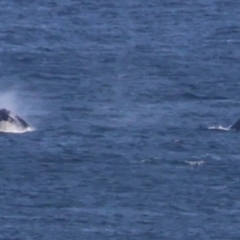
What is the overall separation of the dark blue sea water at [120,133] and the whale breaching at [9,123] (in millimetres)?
517

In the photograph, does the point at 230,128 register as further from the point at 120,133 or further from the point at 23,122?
the point at 23,122

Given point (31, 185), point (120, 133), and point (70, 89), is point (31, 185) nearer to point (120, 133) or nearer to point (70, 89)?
point (120, 133)

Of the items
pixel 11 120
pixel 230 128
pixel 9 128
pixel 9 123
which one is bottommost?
pixel 9 128

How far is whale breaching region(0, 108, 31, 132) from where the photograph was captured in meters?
75.9

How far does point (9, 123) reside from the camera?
76.3 meters

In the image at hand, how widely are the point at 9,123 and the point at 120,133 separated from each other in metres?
3.30

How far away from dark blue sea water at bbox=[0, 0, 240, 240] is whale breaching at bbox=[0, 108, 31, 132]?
1.70 feet

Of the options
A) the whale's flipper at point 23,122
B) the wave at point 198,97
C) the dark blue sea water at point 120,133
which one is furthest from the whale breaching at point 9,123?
the wave at point 198,97

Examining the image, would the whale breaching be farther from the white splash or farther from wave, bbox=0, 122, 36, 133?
the white splash

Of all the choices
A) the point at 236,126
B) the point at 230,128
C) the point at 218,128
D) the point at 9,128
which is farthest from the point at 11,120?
the point at 236,126

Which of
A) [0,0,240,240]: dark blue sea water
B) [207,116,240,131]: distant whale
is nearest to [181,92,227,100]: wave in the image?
[0,0,240,240]: dark blue sea water

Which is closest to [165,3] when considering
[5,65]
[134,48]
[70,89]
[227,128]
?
[134,48]

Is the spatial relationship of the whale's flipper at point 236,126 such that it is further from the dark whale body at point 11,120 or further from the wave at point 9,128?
the wave at point 9,128

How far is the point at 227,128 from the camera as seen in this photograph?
256 ft
